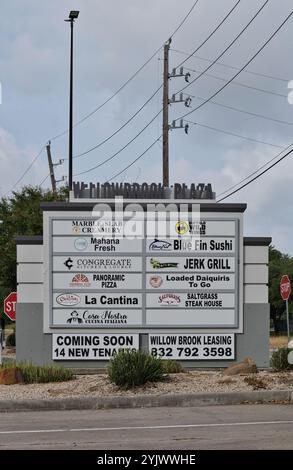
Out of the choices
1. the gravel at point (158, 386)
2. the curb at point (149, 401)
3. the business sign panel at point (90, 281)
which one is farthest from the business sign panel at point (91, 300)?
the curb at point (149, 401)

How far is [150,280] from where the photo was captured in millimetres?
21297

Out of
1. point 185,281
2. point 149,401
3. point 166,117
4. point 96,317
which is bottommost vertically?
point 149,401

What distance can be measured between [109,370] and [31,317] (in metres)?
5.83

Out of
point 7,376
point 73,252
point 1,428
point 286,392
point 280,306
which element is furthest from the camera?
point 280,306

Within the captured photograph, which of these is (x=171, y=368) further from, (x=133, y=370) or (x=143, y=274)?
(x=143, y=274)

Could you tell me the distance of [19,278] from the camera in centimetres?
2139

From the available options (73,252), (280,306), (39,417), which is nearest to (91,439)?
(39,417)

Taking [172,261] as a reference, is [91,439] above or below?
below

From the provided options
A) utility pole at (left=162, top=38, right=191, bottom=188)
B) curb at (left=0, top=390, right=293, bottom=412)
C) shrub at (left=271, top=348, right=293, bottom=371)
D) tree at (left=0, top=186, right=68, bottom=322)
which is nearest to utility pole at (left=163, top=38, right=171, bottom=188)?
utility pole at (left=162, top=38, right=191, bottom=188)

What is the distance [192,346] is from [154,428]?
926 cm

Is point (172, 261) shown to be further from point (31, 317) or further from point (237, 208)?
point (31, 317)

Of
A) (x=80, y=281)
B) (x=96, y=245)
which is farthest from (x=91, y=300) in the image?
(x=96, y=245)

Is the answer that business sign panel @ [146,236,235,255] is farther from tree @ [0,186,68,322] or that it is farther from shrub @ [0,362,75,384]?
tree @ [0,186,68,322]

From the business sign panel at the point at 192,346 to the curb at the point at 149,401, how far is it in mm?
6185
